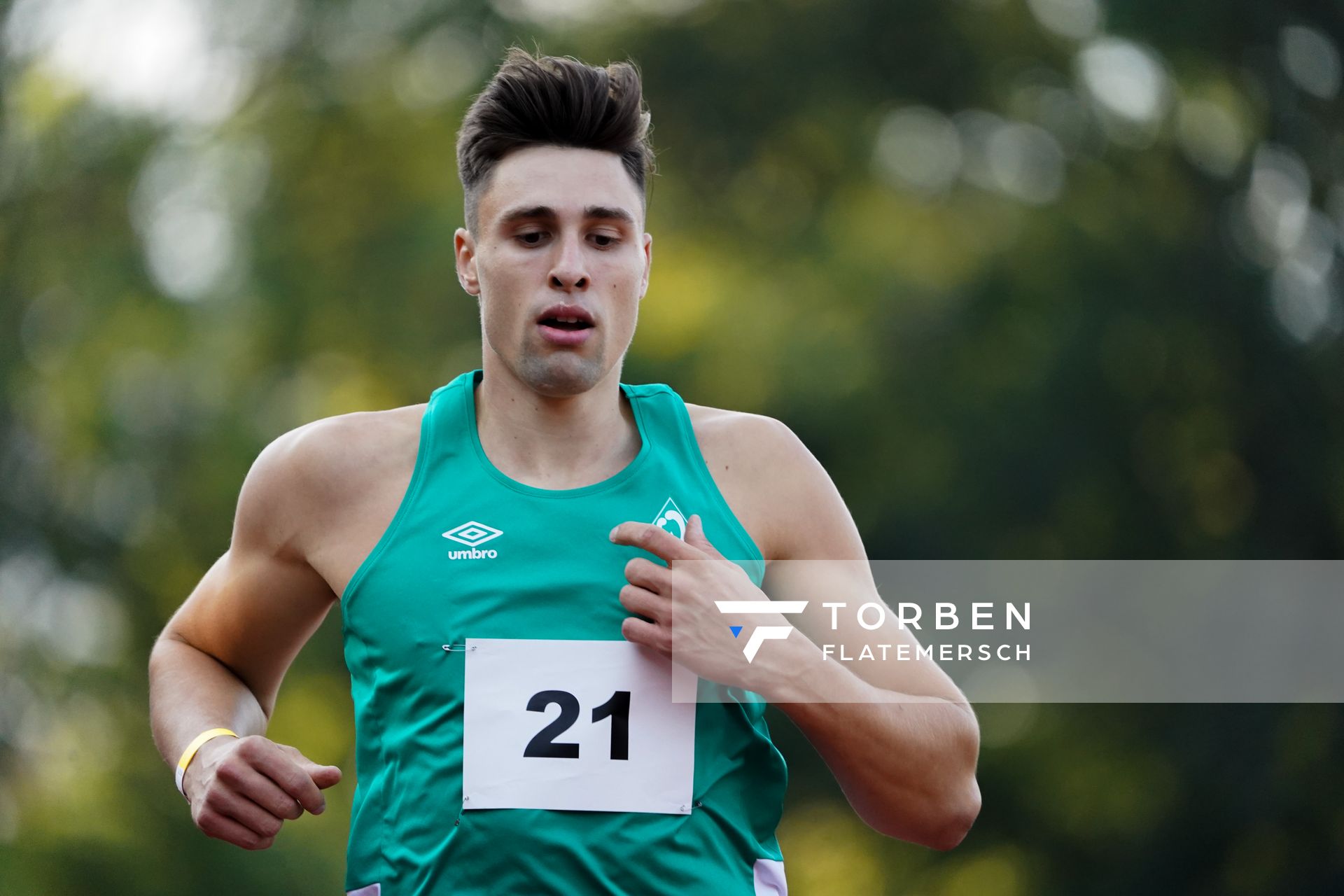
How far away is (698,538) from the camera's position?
261 centimetres

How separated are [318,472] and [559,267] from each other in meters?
0.60

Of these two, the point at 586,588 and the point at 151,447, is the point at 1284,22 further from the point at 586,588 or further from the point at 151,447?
the point at 586,588

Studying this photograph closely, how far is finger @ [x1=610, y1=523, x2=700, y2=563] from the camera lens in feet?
8.26

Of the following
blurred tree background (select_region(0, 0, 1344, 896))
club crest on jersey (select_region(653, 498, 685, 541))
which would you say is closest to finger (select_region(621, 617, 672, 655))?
club crest on jersey (select_region(653, 498, 685, 541))

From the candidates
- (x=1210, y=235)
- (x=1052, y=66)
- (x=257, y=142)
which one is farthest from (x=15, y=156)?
(x=1210, y=235)

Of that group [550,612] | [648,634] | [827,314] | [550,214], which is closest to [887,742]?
[648,634]

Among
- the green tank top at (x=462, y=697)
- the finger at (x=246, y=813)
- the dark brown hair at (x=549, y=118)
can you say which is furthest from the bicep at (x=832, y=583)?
the finger at (x=246, y=813)

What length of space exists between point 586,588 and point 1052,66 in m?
9.12

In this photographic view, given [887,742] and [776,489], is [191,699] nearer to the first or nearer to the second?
[776,489]

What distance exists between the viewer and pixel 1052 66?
35.3 feet

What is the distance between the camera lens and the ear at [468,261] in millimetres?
2992

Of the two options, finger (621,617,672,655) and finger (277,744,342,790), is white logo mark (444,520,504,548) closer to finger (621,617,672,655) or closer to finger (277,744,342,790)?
finger (621,617,672,655)

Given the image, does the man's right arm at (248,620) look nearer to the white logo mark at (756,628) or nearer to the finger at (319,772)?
the finger at (319,772)

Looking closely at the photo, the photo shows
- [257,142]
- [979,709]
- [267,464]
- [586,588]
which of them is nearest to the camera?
[586,588]
